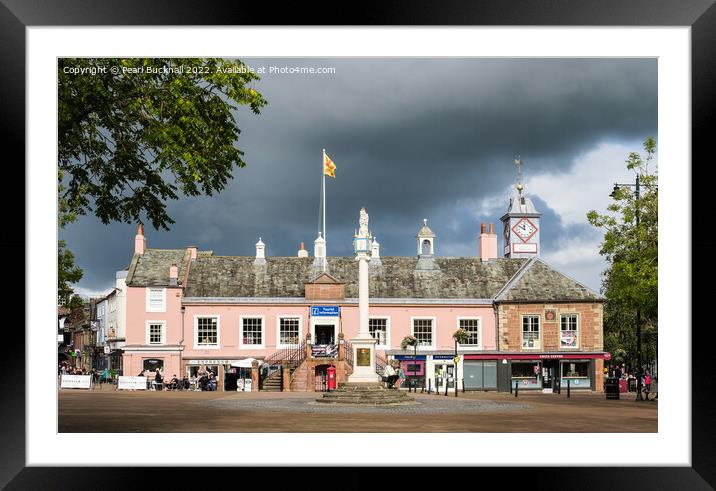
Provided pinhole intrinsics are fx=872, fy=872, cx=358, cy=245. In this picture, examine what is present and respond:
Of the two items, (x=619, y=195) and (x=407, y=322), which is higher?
(x=619, y=195)

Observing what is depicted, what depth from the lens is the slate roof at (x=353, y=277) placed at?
123 feet

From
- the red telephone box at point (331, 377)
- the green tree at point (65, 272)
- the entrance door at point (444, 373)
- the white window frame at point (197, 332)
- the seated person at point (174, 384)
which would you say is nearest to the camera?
the green tree at point (65, 272)

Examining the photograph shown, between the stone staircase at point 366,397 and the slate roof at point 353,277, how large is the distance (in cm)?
1297

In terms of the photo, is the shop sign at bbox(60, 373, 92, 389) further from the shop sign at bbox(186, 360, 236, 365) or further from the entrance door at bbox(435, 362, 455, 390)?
the entrance door at bbox(435, 362, 455, 390)

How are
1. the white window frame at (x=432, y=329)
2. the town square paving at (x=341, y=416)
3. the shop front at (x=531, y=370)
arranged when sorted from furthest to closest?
1. the white window frame at (x=432, y=329)
2. the shop front at (x=531, y=370)
3. the town square paving at (x=341, y=416)

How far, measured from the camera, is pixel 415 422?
58.5 ft

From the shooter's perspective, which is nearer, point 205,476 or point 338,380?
point 205,476

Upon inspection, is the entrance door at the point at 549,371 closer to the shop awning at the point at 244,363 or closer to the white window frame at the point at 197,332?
the shop awning at the point at 244,363

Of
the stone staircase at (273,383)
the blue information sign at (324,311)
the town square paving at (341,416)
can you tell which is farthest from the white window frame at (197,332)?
the town square paving at (341,416)

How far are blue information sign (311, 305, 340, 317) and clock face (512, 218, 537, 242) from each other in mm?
9409
